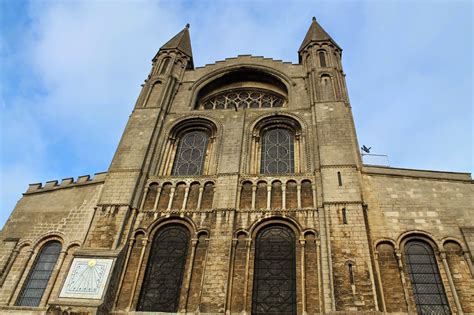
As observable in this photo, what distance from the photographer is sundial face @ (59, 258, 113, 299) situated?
40.8 ft

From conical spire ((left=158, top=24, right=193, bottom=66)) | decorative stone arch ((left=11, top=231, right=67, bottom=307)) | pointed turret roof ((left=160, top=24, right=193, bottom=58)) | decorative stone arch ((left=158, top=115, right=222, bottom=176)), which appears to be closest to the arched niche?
decorative stone arch ((left=158, top=115, right=222, bottom=176))

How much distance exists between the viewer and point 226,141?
17.7 m

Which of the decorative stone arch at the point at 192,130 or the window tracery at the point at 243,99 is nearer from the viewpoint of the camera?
the decorative stone arch at the point at 192,130

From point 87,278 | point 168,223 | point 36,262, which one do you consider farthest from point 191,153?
point 36,262

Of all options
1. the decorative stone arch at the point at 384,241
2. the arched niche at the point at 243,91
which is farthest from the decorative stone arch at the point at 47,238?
the decorative stone arch at the point at 384,241

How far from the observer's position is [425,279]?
12.7 metres

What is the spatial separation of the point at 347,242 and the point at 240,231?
12.2ft

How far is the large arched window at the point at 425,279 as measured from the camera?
12.1 meters

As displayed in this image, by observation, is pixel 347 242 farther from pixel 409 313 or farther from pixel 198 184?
pixel 198 184

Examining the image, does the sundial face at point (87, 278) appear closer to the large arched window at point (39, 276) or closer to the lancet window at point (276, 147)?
the large arched window at point (39, 276)

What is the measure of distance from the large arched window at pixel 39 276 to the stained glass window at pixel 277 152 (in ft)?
29.0

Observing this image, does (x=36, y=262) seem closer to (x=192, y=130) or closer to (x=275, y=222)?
(x=192, y=130)

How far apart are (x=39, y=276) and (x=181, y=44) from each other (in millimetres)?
15627

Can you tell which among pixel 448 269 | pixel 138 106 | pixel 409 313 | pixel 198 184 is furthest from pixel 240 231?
pixel 138 106
